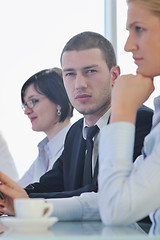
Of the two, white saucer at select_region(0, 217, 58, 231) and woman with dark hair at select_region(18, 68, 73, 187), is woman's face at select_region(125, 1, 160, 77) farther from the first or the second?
woman with dark hair at select_region(18, 68, 73, 187)

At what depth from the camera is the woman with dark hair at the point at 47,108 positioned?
12.2 ft

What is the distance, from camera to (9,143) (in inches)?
177

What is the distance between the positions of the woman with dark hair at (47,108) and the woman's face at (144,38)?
2221 millimetres

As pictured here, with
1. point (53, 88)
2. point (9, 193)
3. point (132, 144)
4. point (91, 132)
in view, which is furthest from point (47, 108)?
point (132, 144)

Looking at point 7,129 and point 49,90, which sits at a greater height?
point 49,90

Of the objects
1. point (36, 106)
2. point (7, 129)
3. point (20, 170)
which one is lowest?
point (20, 170)

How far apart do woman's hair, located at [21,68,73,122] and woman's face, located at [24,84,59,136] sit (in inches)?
1.0

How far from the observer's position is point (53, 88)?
12.2 ft

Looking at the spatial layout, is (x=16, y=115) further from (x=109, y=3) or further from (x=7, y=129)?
(x=109, y=3)

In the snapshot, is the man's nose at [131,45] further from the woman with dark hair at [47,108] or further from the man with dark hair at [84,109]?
the woman with dark hair at [47,108]

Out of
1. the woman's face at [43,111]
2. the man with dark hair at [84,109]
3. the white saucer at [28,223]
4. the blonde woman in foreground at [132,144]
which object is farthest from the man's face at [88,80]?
the white saucer at [28,223]

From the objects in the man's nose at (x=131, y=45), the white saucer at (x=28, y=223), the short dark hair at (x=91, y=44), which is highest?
the man's nose at (x=131, y=45)

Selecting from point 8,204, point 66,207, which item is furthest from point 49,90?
point 66,207

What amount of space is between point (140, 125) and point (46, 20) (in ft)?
Result: 8.11
